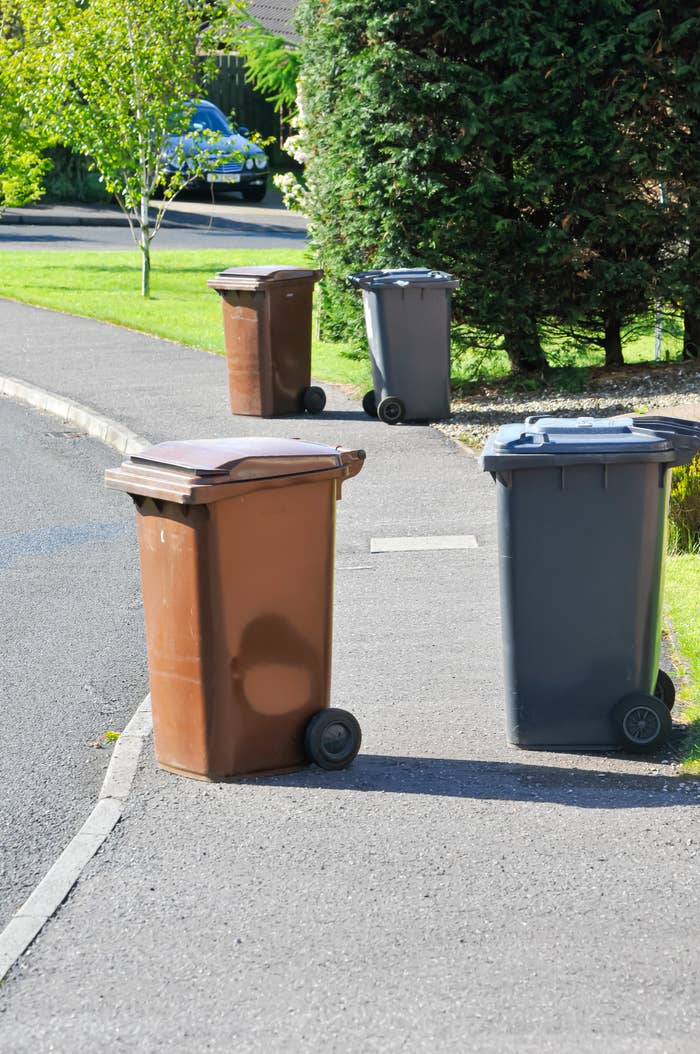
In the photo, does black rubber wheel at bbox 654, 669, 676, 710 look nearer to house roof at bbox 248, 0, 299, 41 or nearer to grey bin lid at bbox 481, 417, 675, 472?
grey bin lid at bbox 481, 417, 675, 472

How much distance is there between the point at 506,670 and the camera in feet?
17.6

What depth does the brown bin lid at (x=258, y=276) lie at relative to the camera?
11898 millimetres

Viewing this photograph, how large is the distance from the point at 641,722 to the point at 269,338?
24.2ft

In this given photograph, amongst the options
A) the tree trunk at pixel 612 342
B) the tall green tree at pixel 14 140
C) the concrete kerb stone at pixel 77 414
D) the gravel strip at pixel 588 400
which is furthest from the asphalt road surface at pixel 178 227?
the gravel strip at pixel 588 400

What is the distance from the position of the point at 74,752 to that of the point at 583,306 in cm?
797

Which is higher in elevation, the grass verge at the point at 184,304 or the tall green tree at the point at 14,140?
the tall green tree at the point at 14,140

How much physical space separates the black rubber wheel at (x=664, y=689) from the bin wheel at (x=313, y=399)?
7.06m

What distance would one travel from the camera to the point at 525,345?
12812mm

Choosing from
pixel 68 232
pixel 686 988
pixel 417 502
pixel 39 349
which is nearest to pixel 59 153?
pixel 68 232

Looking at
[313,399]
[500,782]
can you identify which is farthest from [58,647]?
[313,399]

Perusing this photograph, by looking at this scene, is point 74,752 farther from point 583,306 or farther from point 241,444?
point 583,306

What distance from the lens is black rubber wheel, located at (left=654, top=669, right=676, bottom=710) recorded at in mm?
5637

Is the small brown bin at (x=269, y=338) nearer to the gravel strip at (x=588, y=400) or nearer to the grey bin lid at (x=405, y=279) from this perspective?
the grey bin lid at (x=405, y=279)

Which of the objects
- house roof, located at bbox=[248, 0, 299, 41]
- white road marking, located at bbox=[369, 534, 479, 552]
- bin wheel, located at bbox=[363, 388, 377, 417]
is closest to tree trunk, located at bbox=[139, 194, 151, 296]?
bin wheel, located at bbox=[363, 388, 377, 417]
